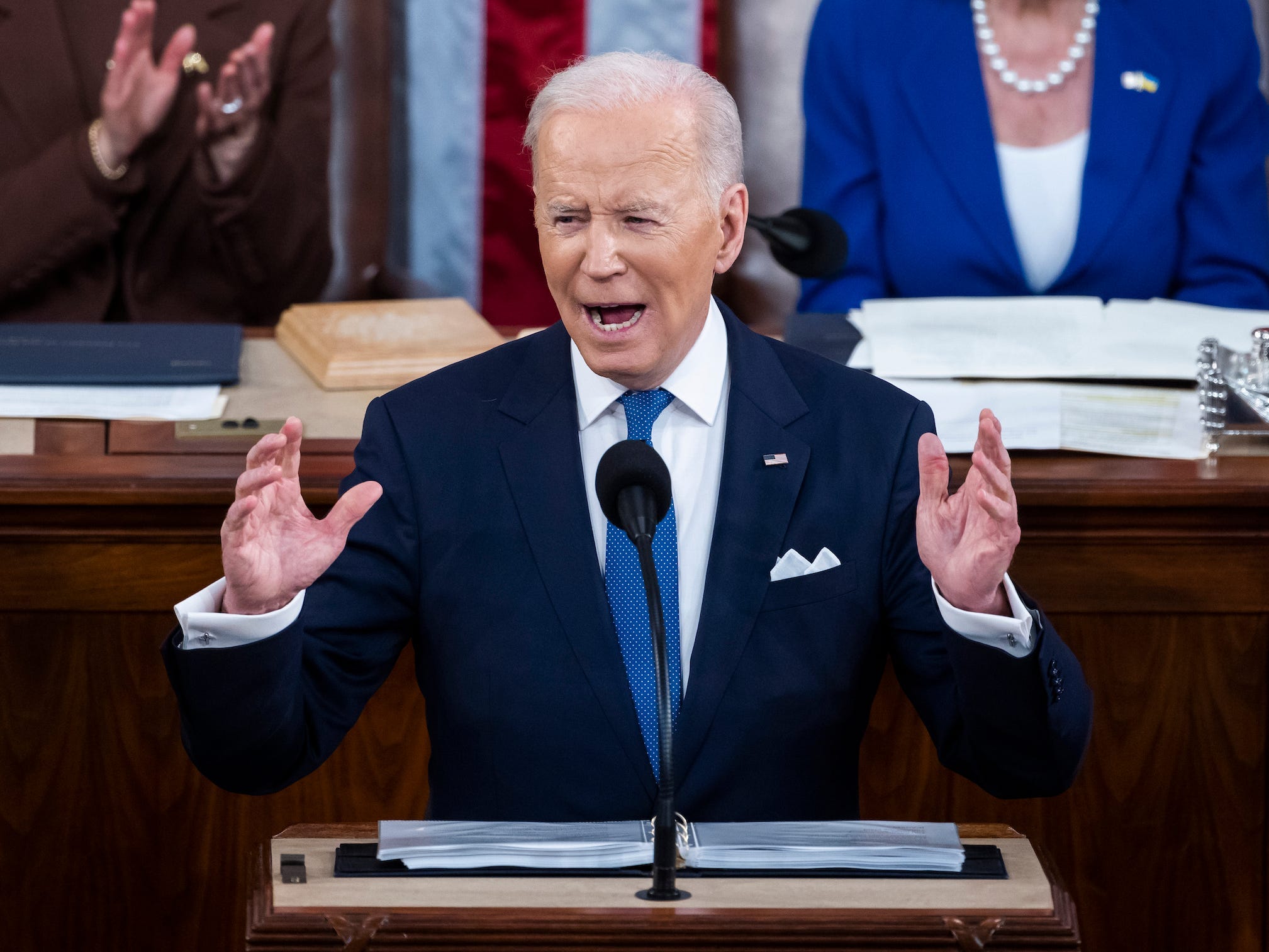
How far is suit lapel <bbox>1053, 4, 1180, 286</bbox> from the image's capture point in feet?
9.37

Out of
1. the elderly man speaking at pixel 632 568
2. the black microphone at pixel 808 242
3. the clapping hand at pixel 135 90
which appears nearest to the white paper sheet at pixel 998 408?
the black microphone at pixel 808 242

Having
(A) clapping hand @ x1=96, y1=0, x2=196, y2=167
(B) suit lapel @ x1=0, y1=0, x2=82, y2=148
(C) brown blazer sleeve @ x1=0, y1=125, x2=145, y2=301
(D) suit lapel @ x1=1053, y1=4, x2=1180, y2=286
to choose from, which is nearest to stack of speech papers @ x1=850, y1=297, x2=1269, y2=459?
(D) suit lapel @ x1=1053, y1=4, x2=1180, y2=286

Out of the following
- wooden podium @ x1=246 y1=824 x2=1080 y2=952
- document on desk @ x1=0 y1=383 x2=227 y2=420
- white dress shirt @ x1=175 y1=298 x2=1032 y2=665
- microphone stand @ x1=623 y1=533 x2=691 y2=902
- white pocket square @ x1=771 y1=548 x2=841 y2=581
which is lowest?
wooden podium @ x1=246 y1=824 x2=1080 y2=952

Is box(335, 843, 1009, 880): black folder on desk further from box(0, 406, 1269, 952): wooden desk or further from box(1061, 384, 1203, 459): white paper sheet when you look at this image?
box(1061, 384, 1203, 459): white paper sheet

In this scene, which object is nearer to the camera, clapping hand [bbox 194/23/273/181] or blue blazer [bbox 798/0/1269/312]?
blue blazer [bbox 798/0/1269/312]

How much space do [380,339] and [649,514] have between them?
1.22 meters

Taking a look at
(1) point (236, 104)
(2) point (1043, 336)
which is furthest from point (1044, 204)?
(1) point (236, 104)

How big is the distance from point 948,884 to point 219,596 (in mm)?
663

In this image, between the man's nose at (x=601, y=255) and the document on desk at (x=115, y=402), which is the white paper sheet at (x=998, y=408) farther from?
the document on desk at (x=115, y=402)

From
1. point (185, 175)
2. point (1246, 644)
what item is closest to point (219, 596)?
point (1246, 644)

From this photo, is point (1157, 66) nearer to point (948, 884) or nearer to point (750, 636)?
point (750, 636)

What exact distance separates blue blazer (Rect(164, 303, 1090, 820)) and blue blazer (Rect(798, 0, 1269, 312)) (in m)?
1.16

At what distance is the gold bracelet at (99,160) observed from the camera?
314 cm

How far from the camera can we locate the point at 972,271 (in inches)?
114
